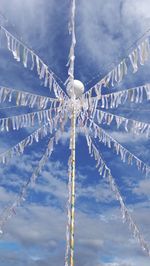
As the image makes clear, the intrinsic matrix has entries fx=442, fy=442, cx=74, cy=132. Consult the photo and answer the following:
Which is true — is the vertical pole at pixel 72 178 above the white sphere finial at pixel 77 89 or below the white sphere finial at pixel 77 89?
below

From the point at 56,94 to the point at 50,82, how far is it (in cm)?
87

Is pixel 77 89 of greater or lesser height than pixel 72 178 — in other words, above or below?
above

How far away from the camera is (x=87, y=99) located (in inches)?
1015

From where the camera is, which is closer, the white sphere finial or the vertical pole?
the vertical pole

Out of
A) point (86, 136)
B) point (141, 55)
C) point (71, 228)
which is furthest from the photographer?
point (86, 136)

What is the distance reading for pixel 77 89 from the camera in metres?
25.4

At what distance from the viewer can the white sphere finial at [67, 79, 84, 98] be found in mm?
25344

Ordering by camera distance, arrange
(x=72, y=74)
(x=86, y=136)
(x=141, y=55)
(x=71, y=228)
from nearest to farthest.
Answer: (x=141, y=55) → (x=71, y=228) → (x=72, y=74) → (x=86, y=136)

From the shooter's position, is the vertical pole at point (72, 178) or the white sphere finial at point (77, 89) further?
the white sphere finial at point (77, 89)

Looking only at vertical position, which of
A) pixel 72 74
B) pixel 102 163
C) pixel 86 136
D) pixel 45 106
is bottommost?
pixel 102 163

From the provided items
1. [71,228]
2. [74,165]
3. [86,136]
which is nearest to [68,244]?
[71,228]

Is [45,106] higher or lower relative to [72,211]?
higher

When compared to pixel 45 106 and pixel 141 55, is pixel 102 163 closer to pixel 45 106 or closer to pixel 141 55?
pixel 45 106

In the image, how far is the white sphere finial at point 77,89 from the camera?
2534cm
